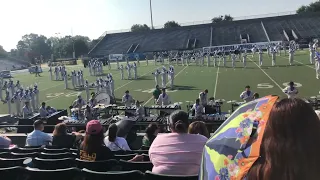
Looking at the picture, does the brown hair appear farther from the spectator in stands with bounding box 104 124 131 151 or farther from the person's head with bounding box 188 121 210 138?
the spectator in stands with bounding box 104 124 131 151

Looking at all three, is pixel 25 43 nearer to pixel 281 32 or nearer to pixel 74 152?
pixel 281 32

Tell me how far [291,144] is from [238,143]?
25 cm

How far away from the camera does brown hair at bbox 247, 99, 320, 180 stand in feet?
4.95

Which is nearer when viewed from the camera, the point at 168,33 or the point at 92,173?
the point at 92,173

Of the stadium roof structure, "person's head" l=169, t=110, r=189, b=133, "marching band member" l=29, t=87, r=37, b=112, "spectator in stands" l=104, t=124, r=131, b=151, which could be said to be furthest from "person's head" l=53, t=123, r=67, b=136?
the stadium roof structure

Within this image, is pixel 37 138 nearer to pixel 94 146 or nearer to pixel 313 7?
pixel 94 146

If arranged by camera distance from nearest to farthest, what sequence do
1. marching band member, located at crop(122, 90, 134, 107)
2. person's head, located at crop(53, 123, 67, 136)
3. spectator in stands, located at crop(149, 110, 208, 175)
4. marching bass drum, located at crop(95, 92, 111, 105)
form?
spectator in stands, located at crop(149, 110, 208, 175)
person's head, located at crop(53, 123, 67, 136)
marching bass drum, located at crop(95, 92, 111, 105)
marching band member, located at crop(122, 90, 134, 107)

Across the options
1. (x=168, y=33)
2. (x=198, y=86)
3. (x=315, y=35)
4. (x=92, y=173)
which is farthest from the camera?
(x=168, y=33)

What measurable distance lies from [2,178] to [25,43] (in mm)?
159848

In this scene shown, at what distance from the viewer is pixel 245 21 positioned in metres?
71.3

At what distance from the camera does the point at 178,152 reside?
3.64m

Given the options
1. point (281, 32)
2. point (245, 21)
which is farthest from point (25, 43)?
point (281, 32)

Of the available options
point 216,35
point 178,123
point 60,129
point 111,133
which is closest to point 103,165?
point 111,133

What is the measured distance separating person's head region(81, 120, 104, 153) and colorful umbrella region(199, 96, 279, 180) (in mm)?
3133
